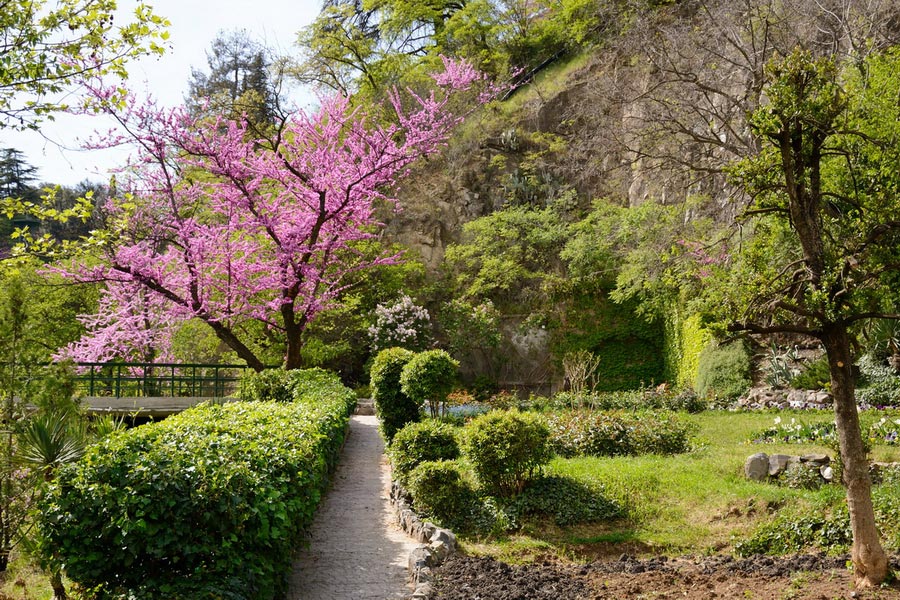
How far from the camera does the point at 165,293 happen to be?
40.4ft

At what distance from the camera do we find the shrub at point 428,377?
437 inches

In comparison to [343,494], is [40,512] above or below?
above

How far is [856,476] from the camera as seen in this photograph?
14.7 ft

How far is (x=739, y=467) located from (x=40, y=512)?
24.2ft

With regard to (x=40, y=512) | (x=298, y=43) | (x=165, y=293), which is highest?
(x=298, y=43)

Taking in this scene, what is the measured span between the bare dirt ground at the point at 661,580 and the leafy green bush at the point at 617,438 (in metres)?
4.05

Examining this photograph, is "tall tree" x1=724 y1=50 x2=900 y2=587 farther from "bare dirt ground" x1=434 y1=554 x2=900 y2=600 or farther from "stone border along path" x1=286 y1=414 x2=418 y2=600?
"stone border along path" x1=286 y1=414 x2=418 y2=600

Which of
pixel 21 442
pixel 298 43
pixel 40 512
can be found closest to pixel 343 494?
pixel 21 442

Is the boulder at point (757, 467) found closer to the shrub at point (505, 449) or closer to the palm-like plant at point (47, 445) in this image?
the shrub at point (505, 449)

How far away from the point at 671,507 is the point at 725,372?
10071 mm

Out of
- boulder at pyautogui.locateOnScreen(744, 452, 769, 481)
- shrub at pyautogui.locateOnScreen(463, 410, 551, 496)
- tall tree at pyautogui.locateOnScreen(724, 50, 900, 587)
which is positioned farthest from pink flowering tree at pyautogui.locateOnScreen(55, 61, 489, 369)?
tall tree at pyautogui.locateOnScreen(724, 50, 900, 587)

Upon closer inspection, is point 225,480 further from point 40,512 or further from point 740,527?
point 740,527

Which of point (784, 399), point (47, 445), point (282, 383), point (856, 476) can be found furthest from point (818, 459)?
point (282, 383)

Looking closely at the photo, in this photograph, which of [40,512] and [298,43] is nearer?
[40,512]
